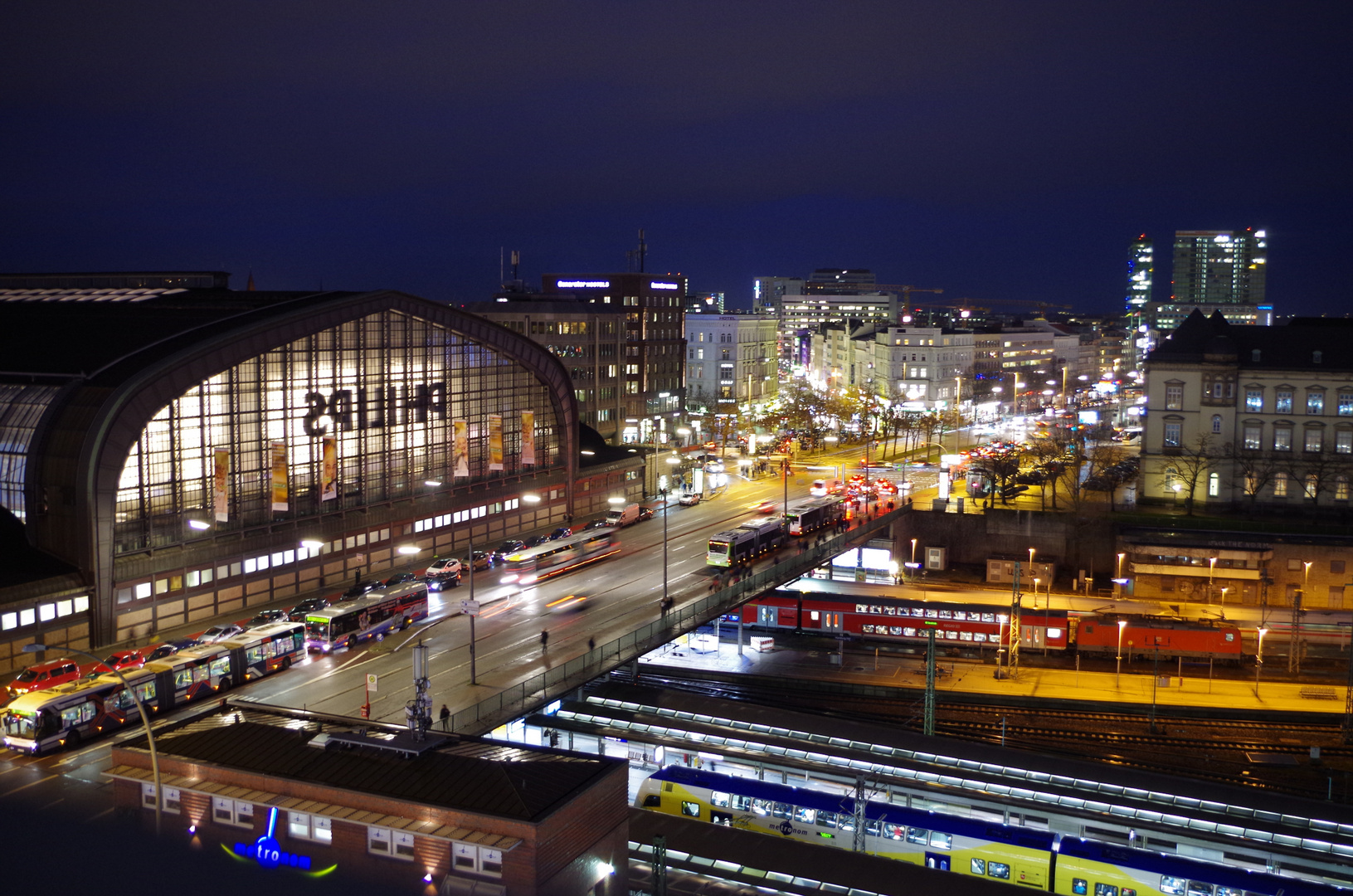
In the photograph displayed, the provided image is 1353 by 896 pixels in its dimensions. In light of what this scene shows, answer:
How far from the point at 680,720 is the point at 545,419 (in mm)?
31377

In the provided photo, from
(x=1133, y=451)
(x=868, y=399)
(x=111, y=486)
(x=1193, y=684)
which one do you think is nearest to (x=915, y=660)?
(x=1193, y=684)

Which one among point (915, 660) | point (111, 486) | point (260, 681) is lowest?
point (915, 660)

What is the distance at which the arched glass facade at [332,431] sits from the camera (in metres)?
46.6

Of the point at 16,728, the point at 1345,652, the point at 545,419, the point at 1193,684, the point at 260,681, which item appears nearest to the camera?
the point at 16,728

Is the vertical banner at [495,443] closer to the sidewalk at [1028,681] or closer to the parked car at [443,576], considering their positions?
the parked car at [443,576]

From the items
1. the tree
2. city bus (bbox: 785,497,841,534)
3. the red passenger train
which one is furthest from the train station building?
the tree

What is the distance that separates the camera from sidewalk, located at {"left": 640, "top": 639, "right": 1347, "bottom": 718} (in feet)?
177

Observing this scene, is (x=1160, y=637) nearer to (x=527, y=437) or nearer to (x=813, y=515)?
(x=813, y=515)

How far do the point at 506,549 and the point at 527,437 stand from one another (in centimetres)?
815

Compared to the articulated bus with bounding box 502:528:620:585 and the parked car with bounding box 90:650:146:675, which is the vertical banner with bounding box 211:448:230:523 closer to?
the parked car with bounding box 90:650:146:675

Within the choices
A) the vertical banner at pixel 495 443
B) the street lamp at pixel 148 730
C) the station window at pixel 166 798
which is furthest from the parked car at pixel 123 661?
the vertical banner at pixel 495 443

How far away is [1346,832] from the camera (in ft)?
114

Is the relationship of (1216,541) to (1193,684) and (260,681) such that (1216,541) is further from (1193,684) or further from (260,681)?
(260,681)

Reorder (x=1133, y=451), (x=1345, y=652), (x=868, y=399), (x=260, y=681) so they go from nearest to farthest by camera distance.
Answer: (x=260, y=681) < (x=1345, y=652) < (x=1133, y=451) < (x=868, y=399)
